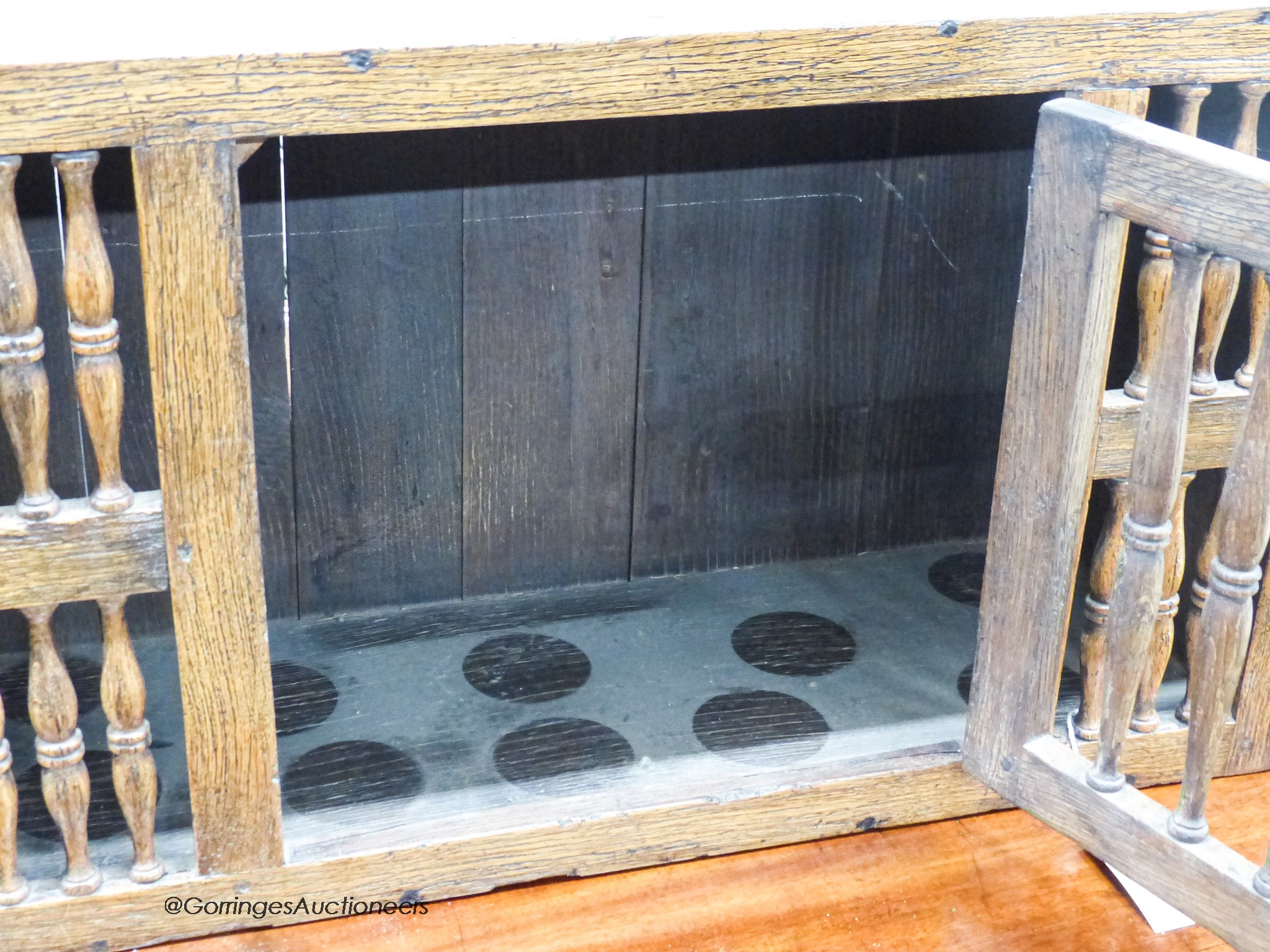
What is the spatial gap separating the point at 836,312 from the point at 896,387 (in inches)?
5.4

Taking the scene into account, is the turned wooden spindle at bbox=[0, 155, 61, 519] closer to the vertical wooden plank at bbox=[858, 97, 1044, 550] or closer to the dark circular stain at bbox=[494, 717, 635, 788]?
the dark circular stain at bbox=[494, 717, 635, 788]

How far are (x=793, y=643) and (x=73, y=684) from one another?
0.78m

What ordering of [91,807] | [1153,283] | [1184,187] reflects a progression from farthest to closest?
[91,807] < [1153,283] < [1184,187]

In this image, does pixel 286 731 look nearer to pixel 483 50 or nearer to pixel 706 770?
pixel 706 770

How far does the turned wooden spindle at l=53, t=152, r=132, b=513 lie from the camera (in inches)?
40.4

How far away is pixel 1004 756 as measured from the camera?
4.40 ft

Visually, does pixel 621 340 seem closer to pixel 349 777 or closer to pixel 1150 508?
pixel 349 777

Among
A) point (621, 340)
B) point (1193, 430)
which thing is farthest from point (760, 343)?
point (1193, 430)

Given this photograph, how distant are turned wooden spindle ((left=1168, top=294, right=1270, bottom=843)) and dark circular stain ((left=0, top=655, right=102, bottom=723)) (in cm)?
107

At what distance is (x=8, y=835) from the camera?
121 cm

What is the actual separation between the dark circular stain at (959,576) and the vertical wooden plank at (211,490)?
91cm

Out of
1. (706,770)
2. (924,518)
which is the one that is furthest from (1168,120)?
(706,770)

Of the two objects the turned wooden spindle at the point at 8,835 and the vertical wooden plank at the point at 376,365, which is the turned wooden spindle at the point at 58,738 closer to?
the turned wooden spindle at the point at 8,835

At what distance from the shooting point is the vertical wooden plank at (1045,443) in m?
1.16
